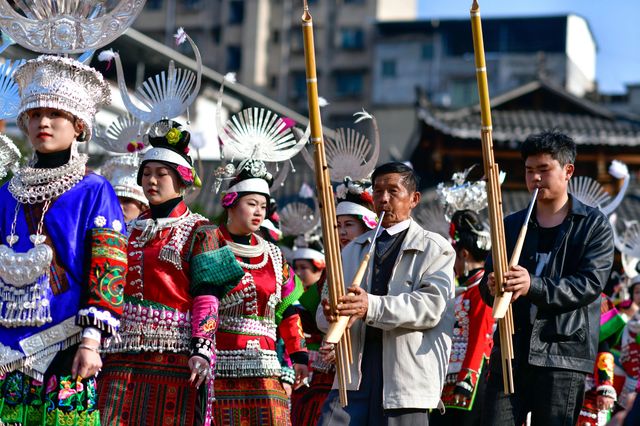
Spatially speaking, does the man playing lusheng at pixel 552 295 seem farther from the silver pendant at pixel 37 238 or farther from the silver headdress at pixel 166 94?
the silver headdress at pixel 166 94

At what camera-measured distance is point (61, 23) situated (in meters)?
5.75

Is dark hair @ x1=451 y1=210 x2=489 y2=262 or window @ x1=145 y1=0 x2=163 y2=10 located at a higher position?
window @ x1=145 y1=0 x2=163 y2=10

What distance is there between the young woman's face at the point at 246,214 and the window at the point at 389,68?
5131 centimetres

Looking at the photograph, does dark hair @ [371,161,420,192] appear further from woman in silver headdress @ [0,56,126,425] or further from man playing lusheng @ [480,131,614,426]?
woman in silver headdress @ [0,56,126,425]

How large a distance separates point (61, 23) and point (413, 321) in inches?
87.1

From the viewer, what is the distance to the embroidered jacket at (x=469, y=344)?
775 centimetres

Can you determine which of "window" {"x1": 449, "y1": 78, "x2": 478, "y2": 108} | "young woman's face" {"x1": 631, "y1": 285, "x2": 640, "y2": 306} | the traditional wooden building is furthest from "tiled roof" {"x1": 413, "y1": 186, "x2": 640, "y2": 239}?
"window" {"x1": 449, "y1": 78, "x2": 478, "y2": 108}

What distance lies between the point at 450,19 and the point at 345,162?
4882 centimetres

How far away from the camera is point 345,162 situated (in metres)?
8.64

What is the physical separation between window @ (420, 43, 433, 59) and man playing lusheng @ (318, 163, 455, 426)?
51.4 metres

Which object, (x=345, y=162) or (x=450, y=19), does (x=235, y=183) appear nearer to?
(x=345, y=162)

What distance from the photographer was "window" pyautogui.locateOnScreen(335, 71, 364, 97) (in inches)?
2391

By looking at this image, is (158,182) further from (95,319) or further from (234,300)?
(95,319)

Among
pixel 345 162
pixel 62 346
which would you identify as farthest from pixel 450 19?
pixel 62 346
